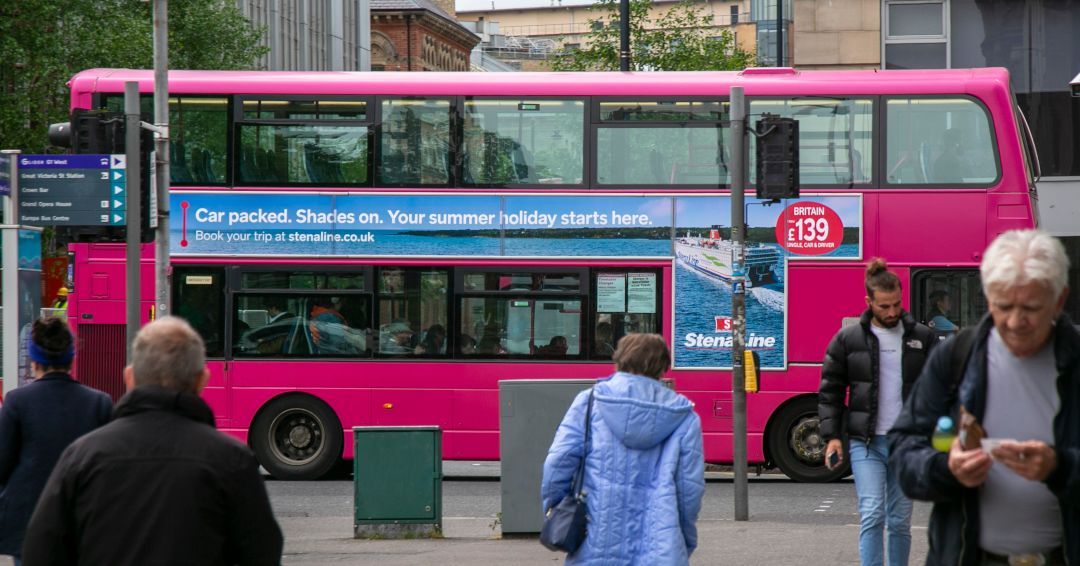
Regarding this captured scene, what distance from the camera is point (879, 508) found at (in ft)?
24.6

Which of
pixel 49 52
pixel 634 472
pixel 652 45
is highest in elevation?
pixel 49 52

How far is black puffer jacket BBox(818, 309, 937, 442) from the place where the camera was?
7.51 meters

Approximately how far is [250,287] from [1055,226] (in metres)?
14.3

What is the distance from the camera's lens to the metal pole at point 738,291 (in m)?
11.7

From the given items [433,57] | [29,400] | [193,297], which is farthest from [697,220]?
[433,57]

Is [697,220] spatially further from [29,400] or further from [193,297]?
[29,400]

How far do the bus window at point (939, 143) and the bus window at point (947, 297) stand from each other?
0.94 m

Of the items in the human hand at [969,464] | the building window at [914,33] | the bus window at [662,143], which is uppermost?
the building window at [914,33]

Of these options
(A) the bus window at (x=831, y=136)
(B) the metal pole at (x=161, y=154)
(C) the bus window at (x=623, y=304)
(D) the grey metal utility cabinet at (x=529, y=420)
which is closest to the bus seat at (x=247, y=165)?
(B) the metal pole at (x=161, y=154)

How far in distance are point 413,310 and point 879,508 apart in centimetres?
893

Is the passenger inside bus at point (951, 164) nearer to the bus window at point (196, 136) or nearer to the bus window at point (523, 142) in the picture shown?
the bus window at point (523, 142)

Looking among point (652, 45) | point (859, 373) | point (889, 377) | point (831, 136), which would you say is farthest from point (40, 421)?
point (652, 45)

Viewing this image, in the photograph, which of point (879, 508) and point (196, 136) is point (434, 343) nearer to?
point (196, 136)

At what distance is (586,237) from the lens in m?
15.6
